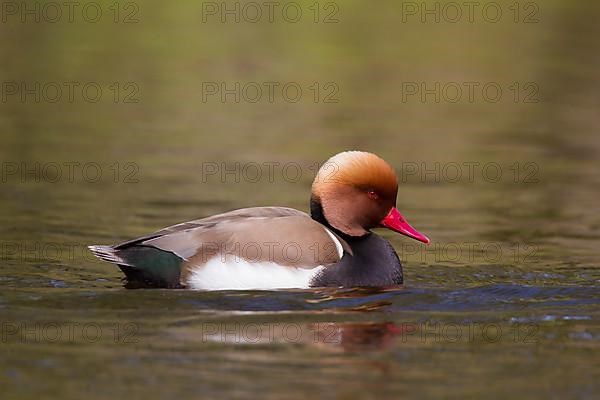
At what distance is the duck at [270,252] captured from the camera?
866 cm

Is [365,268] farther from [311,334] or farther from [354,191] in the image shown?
[311,334]

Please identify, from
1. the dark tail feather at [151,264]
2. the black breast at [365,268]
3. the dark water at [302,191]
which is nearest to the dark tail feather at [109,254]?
the dark tail feather at [151,264]

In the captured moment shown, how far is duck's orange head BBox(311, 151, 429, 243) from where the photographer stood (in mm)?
9125

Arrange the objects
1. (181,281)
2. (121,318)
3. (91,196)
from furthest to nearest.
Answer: (91,196), (181,281), (121,318)

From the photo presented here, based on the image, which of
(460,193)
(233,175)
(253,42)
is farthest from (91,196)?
(253,42)

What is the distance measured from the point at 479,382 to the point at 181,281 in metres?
2.60

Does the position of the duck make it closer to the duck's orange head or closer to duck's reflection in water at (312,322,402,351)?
the duck's orange head

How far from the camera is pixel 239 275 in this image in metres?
8.66

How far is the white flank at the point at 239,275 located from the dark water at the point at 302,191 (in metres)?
0.13

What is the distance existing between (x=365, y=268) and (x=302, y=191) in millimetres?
3974

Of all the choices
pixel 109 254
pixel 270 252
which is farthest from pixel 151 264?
pixel 270 252

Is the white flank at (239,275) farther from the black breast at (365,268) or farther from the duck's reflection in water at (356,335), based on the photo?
the duck's reflection in water at (356,335)

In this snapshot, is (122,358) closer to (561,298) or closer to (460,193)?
(561,298)

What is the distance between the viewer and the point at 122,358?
23.6 ft
